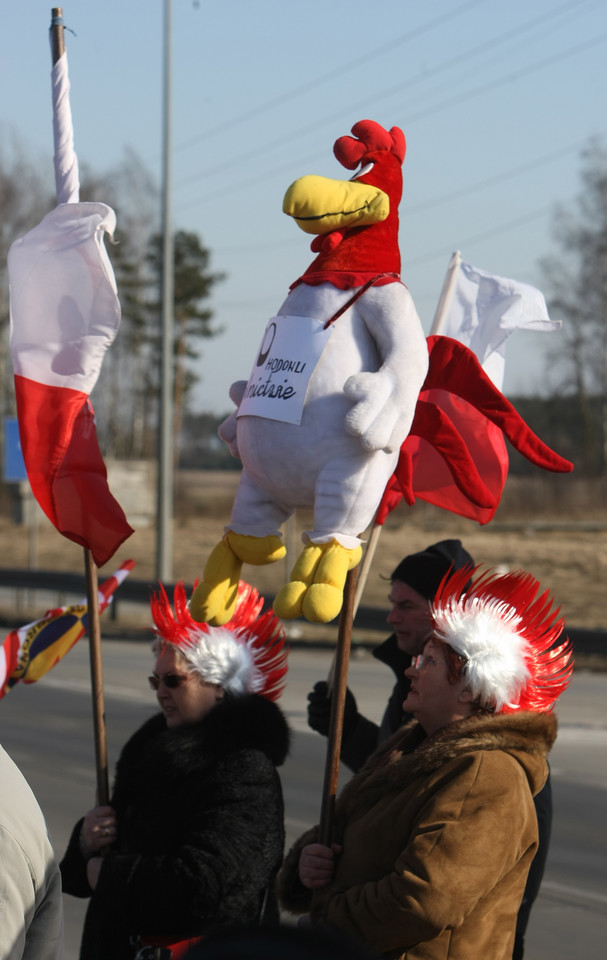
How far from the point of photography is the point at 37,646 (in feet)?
13.4

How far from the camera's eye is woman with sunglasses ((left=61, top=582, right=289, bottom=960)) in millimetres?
2996

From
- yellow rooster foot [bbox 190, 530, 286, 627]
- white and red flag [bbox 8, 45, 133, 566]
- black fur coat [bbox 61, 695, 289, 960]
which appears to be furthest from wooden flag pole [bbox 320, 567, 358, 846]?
white and red flag [bbox 8, 45, 133, 566]

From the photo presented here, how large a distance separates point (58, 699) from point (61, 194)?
834 cm

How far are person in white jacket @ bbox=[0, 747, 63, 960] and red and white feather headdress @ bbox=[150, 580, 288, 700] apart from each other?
1007 mm

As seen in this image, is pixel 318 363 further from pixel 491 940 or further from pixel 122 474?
pixel 122 474

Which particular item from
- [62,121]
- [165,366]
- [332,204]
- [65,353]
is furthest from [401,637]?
[165,366]

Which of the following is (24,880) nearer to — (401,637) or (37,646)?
(401,637)

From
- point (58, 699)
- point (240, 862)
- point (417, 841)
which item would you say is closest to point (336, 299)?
point (417, 841)

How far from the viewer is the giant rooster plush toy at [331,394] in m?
2.66

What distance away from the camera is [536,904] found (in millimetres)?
5609

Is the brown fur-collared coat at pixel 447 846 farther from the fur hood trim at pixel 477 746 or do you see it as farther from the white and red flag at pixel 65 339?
the white and red flag at pixel 65 339

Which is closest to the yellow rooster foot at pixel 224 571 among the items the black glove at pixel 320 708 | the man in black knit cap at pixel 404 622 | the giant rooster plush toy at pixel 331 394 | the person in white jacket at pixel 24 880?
the giant rooster plush toy at pixel 331 394

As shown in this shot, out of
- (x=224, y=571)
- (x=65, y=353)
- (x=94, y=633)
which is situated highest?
(x=65, y=353)

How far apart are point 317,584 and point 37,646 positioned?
1765 mm
